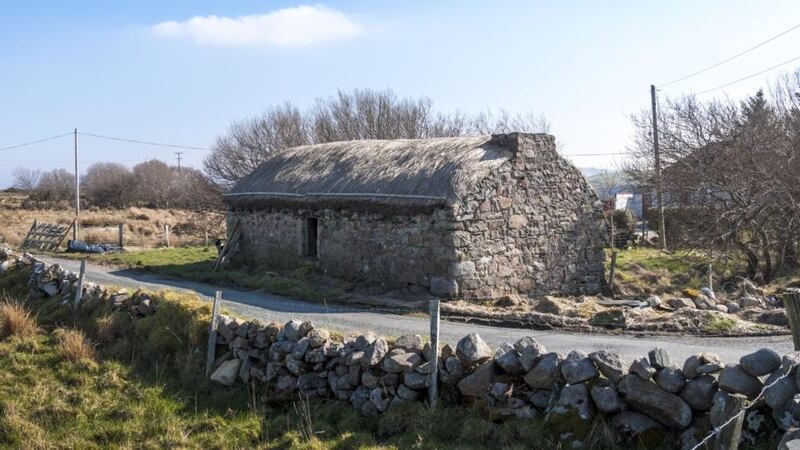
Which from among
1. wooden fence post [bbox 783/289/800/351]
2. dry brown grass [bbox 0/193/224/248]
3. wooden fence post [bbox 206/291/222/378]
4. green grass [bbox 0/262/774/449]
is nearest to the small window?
green grass [bbox 0/262/774/449]

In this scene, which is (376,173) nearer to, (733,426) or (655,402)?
(655,402)

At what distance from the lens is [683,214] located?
24.2 m

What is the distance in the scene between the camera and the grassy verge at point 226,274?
59.3 feet

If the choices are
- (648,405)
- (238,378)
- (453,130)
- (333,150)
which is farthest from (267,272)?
(453,130)

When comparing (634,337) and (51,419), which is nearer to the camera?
(51,419)

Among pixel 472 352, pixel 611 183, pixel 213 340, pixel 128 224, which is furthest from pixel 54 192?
pixel 472 352

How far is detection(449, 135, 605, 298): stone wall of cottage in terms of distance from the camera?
16750mm

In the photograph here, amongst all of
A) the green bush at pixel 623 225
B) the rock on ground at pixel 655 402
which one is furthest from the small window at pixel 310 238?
the rock on ground at pixel 655 402

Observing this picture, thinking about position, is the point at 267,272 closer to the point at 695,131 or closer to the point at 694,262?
the point at 694,262

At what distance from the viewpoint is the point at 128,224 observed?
4369cm

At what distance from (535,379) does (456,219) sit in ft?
28.3

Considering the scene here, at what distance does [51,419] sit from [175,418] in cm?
191

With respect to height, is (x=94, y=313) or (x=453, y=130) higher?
(x=453, y=130)

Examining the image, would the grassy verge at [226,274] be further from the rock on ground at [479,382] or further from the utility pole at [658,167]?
the utility pole at [658,167]
